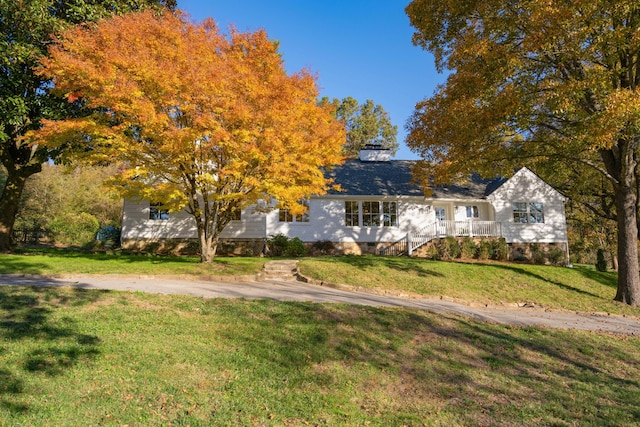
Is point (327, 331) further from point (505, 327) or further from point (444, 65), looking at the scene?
point (444, 65)

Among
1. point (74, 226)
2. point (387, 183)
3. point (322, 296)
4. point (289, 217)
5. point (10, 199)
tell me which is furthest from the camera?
point (74, 226)

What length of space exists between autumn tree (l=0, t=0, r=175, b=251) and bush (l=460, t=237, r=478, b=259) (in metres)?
19.7

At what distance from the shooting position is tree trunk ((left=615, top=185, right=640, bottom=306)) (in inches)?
523

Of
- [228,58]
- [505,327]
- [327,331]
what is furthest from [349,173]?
[327,331]

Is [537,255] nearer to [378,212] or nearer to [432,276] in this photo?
[378,212]

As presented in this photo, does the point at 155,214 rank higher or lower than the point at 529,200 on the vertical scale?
lower

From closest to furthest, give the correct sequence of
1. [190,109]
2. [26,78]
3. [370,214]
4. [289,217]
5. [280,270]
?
1. [190,109]
2. [280,270]
3. [26,78]
4. [289,217]
5. [370,214]

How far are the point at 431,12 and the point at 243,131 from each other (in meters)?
7.88

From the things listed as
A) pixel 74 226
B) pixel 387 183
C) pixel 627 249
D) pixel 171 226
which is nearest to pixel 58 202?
pixel 74 226

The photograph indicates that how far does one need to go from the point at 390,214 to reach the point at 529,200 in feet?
30.1

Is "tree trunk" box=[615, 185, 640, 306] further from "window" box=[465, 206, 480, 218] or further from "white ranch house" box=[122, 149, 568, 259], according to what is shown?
"window" box=[465, 206, 480, 218]

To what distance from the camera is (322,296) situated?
1053 cm

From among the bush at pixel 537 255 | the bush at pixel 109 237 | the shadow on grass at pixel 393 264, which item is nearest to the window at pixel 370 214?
the shadow on grass at pixel 393 264

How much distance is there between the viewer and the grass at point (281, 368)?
4230 millimetres
